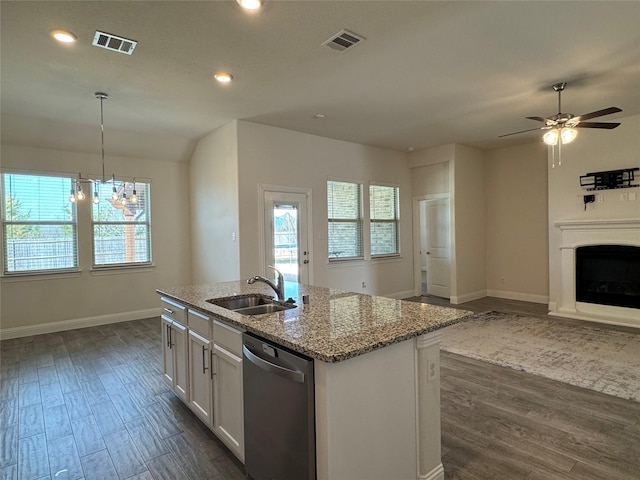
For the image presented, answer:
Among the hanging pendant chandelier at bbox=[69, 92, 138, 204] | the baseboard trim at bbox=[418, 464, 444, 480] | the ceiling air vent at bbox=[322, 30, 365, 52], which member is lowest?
the baseboard trim at bbox=[418, 464, 444, 480]

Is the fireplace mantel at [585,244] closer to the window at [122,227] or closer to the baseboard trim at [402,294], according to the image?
the baseboard trim at [402,294]

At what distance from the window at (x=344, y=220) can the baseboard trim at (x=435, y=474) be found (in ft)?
14.2

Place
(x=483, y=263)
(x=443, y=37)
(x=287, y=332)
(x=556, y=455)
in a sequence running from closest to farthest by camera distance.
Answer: (x=287, y=332) < (x=556, y=455) < (x=443, y=37) < (x=483, y=263)

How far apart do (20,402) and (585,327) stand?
655 centimetres

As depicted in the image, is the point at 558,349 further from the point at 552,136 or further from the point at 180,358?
the point at 180,358

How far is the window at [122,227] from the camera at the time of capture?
5711 mm

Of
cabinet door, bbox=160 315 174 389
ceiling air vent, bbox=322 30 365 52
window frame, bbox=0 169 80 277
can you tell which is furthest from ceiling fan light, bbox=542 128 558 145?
window frame, bbox=0 169 80 277

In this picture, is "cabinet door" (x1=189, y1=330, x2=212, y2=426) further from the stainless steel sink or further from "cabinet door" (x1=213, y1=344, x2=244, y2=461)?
the stainless steel sink

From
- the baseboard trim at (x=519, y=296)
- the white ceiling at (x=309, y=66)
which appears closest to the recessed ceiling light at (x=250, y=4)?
the white ceiling at (x=309, y=66)

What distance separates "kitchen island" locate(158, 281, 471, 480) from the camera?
4.97 ft

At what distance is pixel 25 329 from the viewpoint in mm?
5109

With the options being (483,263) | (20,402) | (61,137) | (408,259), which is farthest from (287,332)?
(483,263)

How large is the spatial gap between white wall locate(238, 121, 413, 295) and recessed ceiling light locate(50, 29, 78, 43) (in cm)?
237

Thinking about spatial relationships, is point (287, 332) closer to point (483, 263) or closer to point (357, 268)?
point (357, 268)
